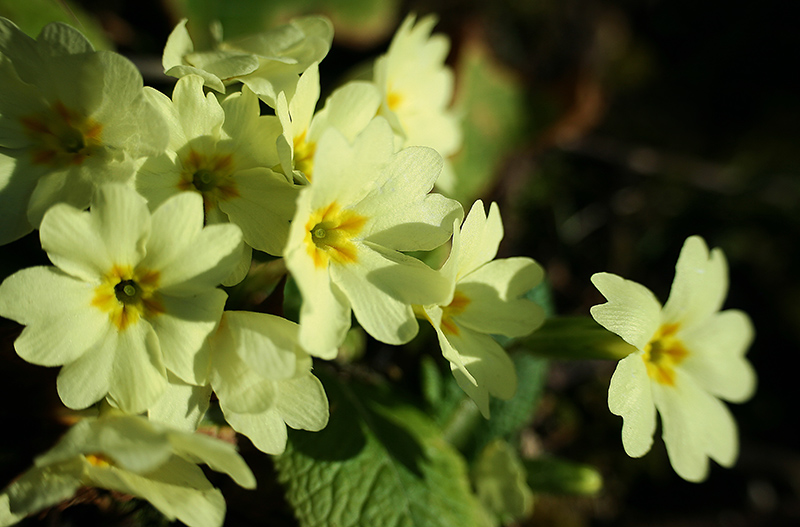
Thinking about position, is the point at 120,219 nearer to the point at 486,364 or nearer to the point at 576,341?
the point at 486,364

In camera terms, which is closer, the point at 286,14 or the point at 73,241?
the point at 73,241

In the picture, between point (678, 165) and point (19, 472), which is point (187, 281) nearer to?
point (19, 472)

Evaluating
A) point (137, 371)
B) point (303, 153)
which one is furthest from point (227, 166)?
point (137, 371)

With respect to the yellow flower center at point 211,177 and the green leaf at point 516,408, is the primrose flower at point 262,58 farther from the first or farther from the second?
the green leaf at point 516,408

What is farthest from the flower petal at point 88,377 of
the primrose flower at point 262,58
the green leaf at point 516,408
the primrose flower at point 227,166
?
the green leaf at point 516,408

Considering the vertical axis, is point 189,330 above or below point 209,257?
below

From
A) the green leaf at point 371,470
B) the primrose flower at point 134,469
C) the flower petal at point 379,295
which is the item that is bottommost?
the green leaf at point 371,470

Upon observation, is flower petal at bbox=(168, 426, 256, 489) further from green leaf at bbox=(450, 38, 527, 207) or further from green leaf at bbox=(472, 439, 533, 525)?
green leaf at bbox=(450, 38, 527, 207)
